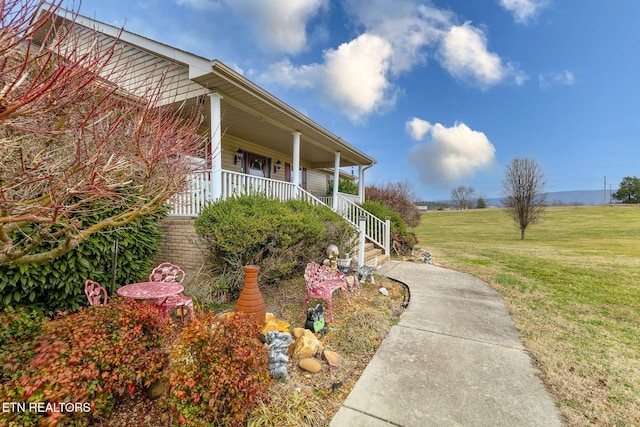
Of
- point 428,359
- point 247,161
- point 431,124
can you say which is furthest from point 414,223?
point 428,359

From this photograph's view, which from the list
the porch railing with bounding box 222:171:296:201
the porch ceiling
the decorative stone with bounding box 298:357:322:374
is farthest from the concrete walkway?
the porch ceiling

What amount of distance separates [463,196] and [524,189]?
40.2 metres

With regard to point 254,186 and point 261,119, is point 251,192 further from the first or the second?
point 261,119

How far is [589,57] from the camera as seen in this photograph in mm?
10930

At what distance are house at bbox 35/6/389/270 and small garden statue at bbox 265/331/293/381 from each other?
2.68 meters

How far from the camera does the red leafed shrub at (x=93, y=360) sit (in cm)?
175

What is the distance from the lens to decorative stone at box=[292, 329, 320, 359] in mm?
3033

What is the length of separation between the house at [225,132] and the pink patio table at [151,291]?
179 cm

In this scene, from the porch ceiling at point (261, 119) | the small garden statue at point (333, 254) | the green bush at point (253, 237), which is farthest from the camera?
the small garden statue at point (333, 254)

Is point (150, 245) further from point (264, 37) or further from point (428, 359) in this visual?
point (264, 37)

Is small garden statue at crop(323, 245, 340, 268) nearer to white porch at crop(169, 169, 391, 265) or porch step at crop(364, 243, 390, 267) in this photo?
white porch at crop(169, 169, 391, 265)

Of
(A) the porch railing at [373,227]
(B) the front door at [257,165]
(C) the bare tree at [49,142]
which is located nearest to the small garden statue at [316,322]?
(C) the bare tree at [49,142]

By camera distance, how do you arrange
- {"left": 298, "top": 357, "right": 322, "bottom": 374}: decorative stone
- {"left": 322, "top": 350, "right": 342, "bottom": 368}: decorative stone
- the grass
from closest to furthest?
the grass, {"left": 298, "top": 357, "right": 322, "bottom": 374}: decorative stone, {"left": 322, "top": 350, "right": 342, "bottom": 368}: decorative stone

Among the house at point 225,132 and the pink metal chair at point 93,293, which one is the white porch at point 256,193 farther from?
the pink metal chair at point 93,293
